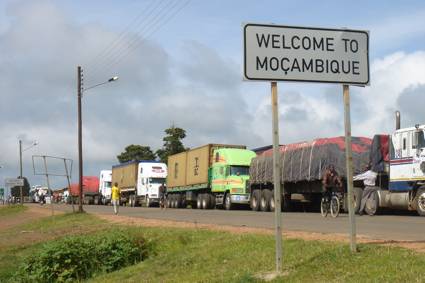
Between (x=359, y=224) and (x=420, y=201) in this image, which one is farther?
(x=420, y=201)

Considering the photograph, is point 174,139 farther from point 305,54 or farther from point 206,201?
point 305,54

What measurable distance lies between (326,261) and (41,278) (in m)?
7.54

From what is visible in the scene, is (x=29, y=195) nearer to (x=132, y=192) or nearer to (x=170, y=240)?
(x=132, y=192)

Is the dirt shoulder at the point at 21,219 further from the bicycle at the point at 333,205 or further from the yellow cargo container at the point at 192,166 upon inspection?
the bicycle at the point at 333,205

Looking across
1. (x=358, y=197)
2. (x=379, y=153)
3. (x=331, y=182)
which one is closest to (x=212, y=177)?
(x=358, y=197)

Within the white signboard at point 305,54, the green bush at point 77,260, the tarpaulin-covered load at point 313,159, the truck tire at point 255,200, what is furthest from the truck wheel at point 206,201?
the white signboard at point 305,54

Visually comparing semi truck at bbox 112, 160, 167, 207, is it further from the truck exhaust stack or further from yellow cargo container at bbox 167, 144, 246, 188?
the truck exhaust stack

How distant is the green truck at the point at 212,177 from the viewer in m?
36.9

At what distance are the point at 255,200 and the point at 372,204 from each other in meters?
11.4

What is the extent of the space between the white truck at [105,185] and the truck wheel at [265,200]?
119 feet

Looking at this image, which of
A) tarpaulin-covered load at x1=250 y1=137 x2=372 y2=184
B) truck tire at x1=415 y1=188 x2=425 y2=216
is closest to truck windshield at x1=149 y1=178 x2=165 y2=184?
tarpaulin-covered load at x1=250 y1=137 x2=372 y2=184

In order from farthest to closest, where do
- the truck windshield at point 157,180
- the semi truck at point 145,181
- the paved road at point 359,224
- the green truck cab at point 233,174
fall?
the truck windshield at point 157,180, the semi truck at point 145,181, the green truck cab at point 233,174, the paved road at point 359,224

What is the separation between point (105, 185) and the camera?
70062 millimetres

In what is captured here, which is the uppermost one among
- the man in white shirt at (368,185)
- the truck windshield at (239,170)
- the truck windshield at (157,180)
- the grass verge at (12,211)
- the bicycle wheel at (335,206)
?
the truck windshield at (239,170)
